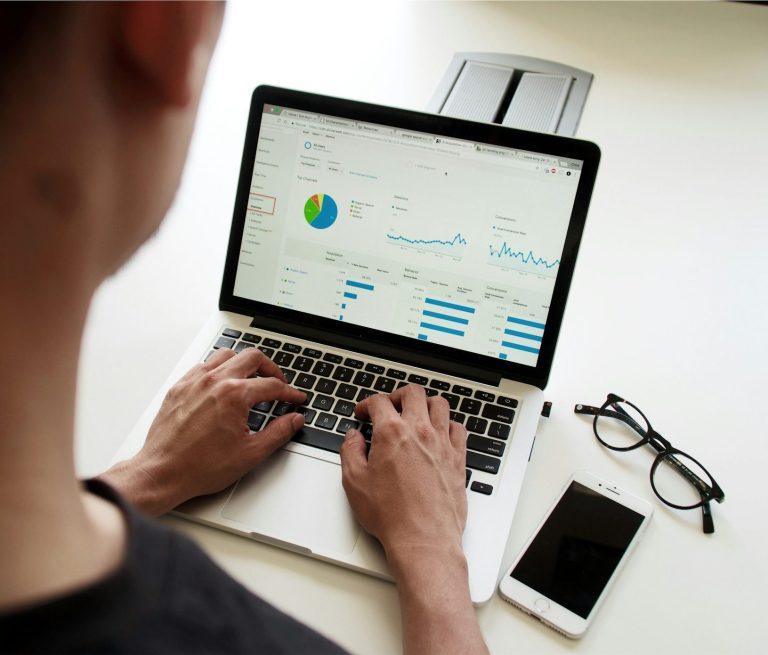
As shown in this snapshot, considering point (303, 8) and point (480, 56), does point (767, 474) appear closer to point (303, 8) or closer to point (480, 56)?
point (480, 56)

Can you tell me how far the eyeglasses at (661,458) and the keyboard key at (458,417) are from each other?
155 mm

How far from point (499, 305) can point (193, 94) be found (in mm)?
556

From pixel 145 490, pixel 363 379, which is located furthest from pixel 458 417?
pixel 145 490

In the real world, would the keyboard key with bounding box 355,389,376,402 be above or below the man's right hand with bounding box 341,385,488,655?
above

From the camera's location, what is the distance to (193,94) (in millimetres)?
362

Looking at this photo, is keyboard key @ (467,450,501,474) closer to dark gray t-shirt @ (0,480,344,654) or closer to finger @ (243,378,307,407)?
finger @ (243,378,307,407)

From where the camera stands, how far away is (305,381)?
0.87 m

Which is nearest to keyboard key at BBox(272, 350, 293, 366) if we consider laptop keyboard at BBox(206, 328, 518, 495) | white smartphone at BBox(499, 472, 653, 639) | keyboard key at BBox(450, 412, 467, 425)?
laptop keyboard at BBox(206, 328, 518, 495)

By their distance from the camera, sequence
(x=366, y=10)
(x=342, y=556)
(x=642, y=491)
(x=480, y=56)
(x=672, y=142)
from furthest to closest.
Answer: (x=366, y=10) → (x=480, y=56) → (x=672, y=142) → (x=642, y=491) → (x=342, y=556)

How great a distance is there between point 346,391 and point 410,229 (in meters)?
0.21

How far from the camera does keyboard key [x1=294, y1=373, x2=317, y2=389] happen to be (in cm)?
86

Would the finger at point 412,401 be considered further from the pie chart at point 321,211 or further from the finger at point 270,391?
the pie chart at point 321,211

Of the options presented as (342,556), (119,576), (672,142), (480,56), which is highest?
(480,56)

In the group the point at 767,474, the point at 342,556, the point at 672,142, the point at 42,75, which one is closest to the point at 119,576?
the point at 42,75
